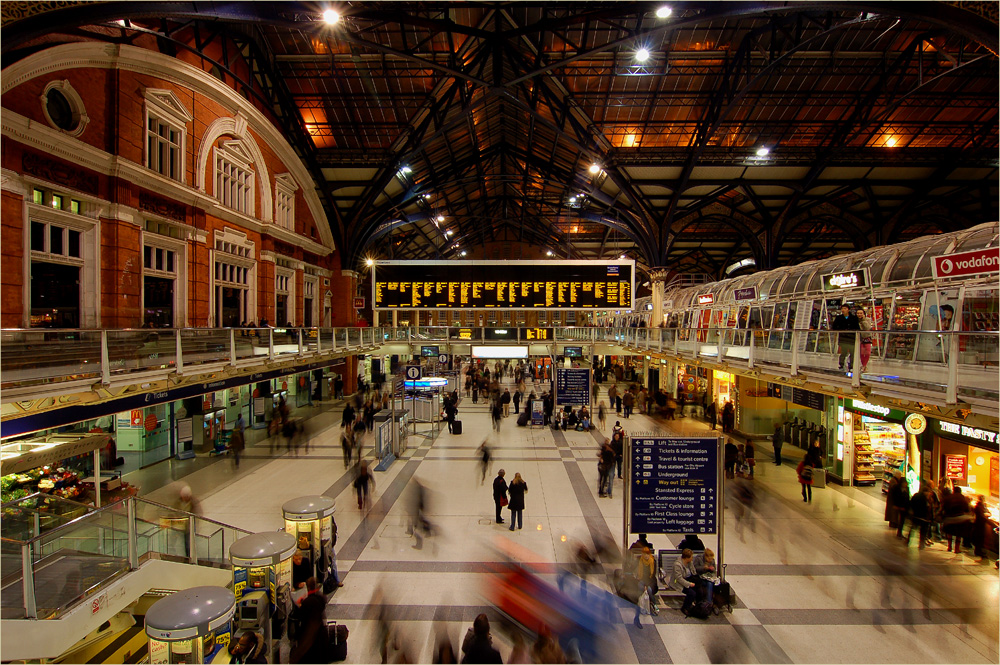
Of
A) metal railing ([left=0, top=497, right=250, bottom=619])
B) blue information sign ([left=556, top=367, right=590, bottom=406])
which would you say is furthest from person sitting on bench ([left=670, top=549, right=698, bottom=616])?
blue information sign ([left=556, top=367, right=590, bottom=406])

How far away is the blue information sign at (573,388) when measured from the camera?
62.4ft

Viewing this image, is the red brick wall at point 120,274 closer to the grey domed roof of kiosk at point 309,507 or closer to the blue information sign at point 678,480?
the grey domed roof of kiosk at point 309,507

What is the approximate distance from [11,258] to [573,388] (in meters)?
16.7

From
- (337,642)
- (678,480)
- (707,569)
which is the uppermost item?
(678,480)

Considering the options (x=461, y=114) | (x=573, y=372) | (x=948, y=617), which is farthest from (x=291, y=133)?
(x=948, y=617)

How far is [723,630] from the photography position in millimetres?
7074

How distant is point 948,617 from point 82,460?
59.8 feet

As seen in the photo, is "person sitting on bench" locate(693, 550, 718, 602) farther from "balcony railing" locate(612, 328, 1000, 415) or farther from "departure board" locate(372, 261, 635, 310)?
"departure board" locate(372, 261, 635, 310)

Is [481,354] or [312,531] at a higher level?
[481,354]

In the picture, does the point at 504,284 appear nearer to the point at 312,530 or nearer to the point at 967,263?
the point at 312,530

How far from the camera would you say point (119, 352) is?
27.4ft

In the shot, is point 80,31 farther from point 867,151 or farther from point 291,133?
point 867,151

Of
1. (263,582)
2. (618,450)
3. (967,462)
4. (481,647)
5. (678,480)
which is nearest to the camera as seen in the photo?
(481,647)

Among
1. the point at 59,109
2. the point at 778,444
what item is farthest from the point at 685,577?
the point at 59,109
